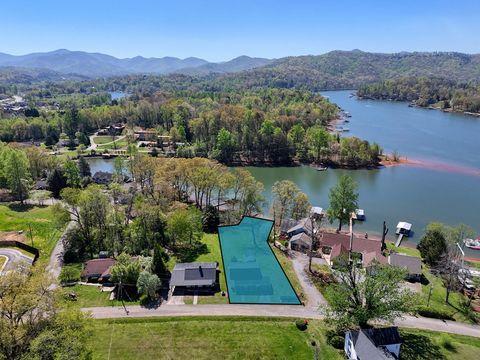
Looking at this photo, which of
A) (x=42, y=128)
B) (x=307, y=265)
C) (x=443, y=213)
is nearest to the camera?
(x=307, y=265)

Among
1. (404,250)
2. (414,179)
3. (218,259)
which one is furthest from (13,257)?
(414,179)

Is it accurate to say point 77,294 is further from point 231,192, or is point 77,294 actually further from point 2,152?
point 2,152

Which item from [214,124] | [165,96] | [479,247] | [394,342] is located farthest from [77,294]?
[165,96]

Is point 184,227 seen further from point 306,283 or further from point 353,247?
point 353,247

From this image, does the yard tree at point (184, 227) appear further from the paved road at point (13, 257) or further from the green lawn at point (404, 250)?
the green lawn at point (404, 250)

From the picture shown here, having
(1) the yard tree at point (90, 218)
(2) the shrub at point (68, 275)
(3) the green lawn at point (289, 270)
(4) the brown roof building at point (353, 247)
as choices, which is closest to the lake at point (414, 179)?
(4) the brown roof building at point (353, 247)

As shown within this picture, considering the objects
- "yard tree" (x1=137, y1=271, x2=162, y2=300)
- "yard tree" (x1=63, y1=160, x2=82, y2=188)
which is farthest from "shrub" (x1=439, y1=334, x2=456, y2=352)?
"yard tree" (x1=63, y1=160, x2=82, y2=188)
